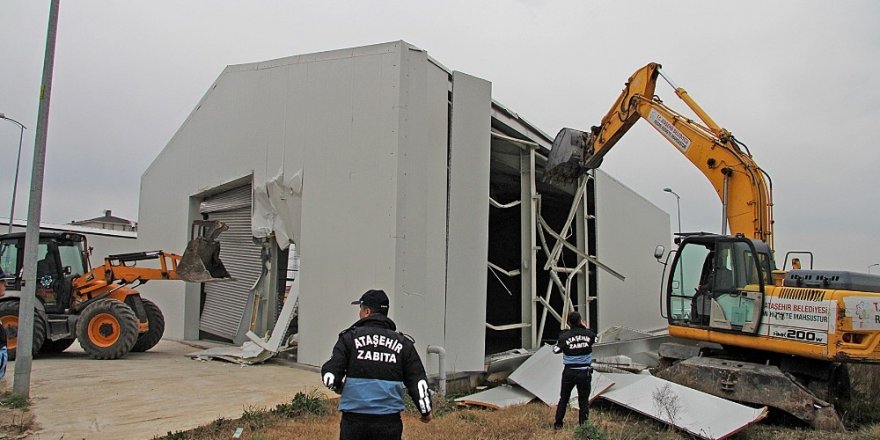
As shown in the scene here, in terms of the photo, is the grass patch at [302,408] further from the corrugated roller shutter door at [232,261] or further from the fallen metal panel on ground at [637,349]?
the fallen metal panel on ground at [637,349]

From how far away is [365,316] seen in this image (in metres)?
3.99

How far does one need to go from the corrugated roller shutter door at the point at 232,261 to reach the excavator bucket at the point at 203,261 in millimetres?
672

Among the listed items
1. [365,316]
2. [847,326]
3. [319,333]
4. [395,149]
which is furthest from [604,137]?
[365,316]

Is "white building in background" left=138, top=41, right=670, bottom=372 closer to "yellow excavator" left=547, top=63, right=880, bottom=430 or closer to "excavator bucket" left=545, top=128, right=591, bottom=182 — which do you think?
"excavator bucket" left=545, top=128, right=591, bottom=182

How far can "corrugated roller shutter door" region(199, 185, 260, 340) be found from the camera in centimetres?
1249

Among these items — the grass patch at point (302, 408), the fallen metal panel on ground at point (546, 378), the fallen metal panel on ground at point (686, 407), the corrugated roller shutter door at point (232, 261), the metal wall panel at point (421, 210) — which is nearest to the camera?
the grass patch at point (302, 408)

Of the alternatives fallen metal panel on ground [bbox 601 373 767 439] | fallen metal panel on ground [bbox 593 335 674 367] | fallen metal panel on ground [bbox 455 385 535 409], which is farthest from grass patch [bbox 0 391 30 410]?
fallen metal panel on ground [bbox 593 335 674 367]

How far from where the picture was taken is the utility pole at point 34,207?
7133 mm

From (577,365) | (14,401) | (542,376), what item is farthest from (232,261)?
(577,365)

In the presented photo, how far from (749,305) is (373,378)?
6.86 m

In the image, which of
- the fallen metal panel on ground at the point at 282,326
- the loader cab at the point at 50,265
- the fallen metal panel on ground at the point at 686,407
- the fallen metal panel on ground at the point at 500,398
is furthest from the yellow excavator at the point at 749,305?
the loader cab at the point at 50,265

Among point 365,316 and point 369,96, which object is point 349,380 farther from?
point 369,96

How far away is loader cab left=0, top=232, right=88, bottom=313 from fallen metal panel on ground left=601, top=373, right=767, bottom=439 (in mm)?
9743

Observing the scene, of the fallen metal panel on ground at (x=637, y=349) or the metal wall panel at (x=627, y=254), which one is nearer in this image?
the fallen metal panel on ground at (x=637, y=349)
